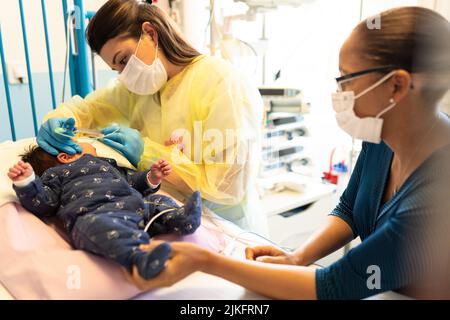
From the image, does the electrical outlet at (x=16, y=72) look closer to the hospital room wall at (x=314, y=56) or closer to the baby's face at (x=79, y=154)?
the baby's face at (x=79, y=154)

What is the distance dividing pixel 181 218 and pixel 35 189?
1.28ft

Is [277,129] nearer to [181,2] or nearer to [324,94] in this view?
[324,94]

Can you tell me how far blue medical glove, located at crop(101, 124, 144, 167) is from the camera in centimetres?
129

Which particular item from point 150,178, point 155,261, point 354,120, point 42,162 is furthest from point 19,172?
point 354,120

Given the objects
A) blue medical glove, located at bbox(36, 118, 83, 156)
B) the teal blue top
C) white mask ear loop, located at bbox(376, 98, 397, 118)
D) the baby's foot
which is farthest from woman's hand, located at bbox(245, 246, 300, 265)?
blue medical glove, located at bbox(36, 118, 83, 156)

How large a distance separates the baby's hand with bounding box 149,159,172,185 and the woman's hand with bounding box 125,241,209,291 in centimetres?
38

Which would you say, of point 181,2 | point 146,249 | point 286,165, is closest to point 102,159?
point 146,249

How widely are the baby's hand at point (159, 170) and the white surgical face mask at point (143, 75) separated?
13.3 inches

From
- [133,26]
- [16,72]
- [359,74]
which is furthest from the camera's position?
[16,72]

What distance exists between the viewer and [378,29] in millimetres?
730

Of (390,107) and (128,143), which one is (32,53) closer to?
(128,143)

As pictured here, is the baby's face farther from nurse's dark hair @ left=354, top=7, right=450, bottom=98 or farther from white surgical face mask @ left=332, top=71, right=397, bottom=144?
nurse's dark hair @ left=354, top=7, right=450, bottom=98

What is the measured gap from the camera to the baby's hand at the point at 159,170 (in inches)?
43.4

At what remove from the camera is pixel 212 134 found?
120 centimetres
